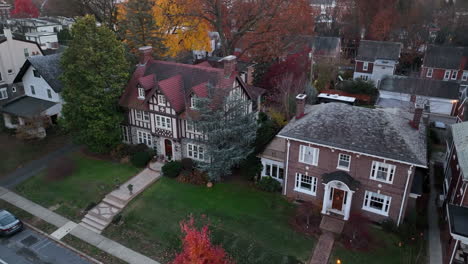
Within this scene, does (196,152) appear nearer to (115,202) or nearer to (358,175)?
(115,202)

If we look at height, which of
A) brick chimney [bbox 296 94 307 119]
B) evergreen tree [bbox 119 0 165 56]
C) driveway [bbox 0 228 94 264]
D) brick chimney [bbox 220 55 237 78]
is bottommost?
driveway [bbox 0 228 94 264]

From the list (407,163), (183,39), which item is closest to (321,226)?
(407,163)

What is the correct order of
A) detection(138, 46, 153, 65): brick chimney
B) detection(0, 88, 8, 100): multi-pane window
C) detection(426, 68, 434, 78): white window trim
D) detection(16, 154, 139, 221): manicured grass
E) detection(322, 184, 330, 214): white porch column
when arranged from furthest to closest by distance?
1. detection(426, 68, 434, 78): white window trim
2. detection(0, 88, 8, 100): multi-pane window
3. detection(138, 46, 153, 65): brick chimney
4. detection(16, 154, 139, 221): manicured grass
5. detection(322, 184, 330, 214): white porch column

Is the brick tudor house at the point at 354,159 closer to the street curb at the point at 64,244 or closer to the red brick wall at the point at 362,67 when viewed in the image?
the street curb at the point at 64,244

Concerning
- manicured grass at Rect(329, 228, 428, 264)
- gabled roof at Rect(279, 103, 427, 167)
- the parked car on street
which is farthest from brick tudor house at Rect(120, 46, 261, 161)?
manicured grass at Rect(329, 228, 428, 264)

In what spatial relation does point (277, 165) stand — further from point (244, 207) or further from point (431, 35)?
point (431, 35)

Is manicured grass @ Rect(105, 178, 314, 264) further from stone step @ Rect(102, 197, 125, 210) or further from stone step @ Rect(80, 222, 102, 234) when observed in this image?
stone step @ Rect(80, 222, 102, 234)

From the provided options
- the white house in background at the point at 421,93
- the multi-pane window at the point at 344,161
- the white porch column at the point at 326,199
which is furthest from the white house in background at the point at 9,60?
the white house in background at the point at 421,93
